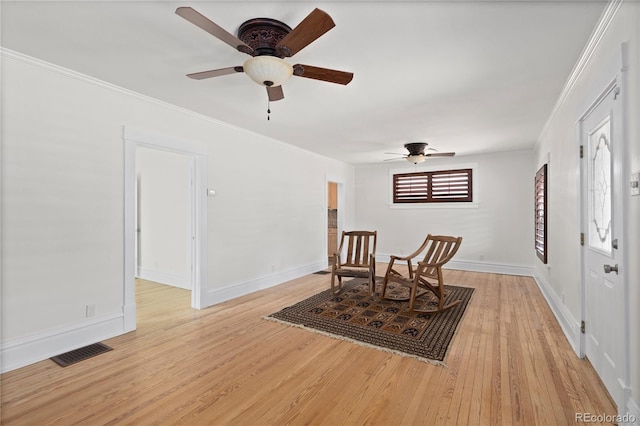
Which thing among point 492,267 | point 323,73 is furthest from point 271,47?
point 492,267

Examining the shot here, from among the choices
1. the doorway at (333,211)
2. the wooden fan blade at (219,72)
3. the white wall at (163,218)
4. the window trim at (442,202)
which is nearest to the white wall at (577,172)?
the window trim at (442,202)

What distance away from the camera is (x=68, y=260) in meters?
2.72

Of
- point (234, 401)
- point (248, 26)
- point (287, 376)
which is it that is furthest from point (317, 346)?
point (248, 26)

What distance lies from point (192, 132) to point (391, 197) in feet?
16.4

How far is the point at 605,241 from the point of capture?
2.15 meters

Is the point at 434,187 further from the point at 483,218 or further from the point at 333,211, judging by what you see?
the point at 333,211

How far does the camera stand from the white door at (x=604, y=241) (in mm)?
1864

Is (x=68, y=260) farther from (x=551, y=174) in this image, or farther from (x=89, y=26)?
(x=551, y=174)

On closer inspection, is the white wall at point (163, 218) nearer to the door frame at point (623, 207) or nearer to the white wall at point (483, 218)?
the white wall at point (483, 218)

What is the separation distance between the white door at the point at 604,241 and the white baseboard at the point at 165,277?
5004 mm

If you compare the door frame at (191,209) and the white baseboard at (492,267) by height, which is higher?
the door frame at (191,209)

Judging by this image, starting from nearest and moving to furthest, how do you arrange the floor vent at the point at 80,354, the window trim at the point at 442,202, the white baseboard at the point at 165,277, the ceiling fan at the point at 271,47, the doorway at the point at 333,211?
the ceiling fan at the point at 271,47, the floor vent at the point at 80,354, the white baseboard at the point at 165,277, the window trim at the point at 442,202, the doorway at the point at 333,211

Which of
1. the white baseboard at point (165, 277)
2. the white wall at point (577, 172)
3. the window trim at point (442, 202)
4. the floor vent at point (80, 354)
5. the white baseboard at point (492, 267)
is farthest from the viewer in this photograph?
the window trim at point (442, 202)

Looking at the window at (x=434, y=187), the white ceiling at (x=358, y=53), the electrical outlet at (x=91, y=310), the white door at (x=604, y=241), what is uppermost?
the white ceiling at (x=358, y=53)
